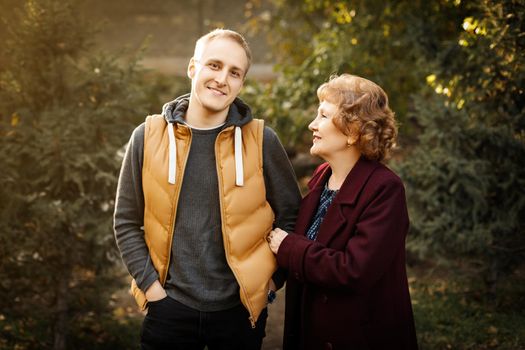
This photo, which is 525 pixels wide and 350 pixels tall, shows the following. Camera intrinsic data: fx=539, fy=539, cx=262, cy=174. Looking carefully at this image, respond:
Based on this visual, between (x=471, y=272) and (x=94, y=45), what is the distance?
170 inches

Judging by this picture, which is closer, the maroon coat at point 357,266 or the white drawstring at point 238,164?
the maroon coat at point 357,266

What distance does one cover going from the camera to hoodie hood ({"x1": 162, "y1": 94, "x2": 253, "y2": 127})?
8.68 feet

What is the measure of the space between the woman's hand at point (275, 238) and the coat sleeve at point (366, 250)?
0.52 ft

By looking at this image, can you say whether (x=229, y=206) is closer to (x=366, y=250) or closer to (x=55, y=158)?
(x=366, y=250)

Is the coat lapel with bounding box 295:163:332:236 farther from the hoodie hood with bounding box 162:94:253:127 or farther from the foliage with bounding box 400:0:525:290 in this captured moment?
the foliage with bounding box 400:0:525:290

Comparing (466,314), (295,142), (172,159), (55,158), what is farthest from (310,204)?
(295,142)

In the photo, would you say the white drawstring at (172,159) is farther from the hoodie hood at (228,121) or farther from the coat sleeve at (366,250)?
the coat sleeve at (366,250)

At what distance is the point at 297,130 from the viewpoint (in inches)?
255

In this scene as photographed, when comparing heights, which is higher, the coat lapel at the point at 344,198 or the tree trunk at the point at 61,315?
the coat lapel at the point at 344,198

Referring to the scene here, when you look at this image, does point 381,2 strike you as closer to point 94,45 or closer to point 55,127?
point 94,45

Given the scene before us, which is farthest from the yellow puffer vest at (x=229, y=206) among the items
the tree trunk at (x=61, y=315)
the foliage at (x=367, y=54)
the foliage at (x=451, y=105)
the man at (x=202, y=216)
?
the foliage at (x=367, y=54)

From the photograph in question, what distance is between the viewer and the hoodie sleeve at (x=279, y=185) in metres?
2.72

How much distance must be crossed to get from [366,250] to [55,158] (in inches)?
107

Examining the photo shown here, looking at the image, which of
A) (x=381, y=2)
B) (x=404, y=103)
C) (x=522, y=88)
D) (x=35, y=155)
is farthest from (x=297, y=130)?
(x=35, y=155)
